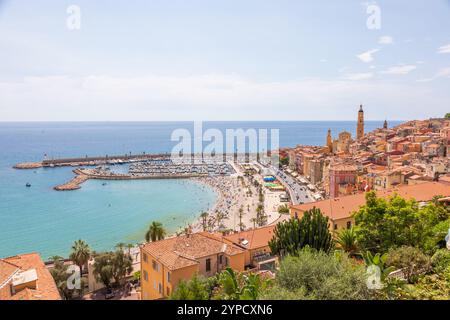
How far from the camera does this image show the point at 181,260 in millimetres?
13062

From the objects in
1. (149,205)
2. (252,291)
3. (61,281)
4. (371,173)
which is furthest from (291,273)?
(149,205)

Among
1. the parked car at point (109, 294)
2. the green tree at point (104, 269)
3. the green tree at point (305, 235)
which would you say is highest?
the green tree at point (305, 235)

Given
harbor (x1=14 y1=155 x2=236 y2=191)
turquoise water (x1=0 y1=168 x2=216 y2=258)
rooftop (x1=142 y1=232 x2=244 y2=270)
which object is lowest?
turquoise water (x1=0 y1=168 x2=216 y2=258)

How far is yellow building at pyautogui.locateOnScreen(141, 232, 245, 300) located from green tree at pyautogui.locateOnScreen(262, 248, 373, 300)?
6.20 m

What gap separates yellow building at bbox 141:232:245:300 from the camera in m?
12.7

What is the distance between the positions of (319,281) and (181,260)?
734 centimetres

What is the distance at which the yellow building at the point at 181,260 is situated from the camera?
1273cm

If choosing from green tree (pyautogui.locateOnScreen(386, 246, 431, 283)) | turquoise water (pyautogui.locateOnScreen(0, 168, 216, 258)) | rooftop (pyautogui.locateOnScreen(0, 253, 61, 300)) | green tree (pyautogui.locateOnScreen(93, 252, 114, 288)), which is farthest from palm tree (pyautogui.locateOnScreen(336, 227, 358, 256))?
turquoise water (pyautogui.locateOnScreen(0, 168, 216, 258))

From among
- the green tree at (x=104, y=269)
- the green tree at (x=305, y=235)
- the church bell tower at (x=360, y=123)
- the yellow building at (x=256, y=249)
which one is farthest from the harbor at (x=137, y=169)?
the green tree at (x=305, y=235)

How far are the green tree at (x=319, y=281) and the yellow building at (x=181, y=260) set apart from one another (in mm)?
6204

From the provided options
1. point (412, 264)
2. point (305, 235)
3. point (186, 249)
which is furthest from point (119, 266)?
point (412, 264)

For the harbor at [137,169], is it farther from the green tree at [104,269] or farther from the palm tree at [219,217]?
the green tree at [104,269]

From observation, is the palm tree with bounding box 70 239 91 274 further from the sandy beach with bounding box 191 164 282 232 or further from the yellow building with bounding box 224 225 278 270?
the sandy beach with bounding box 191 164 282 232

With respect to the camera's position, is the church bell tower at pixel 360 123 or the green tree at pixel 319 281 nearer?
the green tree at pixel 319 281
